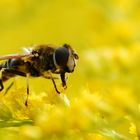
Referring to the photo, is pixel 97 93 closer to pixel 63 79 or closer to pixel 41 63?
pixel 63 79

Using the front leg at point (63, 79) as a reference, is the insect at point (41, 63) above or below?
above

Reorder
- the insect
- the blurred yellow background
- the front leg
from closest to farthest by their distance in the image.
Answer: the blurred yellow background
the front leg
the insect

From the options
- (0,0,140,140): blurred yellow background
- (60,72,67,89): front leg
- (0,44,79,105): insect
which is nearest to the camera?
(0,0,140,140): blurred yellow background

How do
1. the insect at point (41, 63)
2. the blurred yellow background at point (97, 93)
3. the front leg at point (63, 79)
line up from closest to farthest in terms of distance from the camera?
1. the blurred yellow background at point (97, 93)
2. the front leg at point (63, 79)
3. the insect at point (41, 63)

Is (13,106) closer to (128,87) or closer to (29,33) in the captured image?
(128,87)

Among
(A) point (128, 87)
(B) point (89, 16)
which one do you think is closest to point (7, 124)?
(A) point (128, 87)

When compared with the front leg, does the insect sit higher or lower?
higher

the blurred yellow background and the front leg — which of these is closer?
the blurred yellow background

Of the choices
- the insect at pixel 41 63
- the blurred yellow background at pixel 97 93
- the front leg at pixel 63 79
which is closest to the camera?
the blurred yellow background at pixel 97 93

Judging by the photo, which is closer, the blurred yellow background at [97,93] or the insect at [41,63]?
the blurred yellow background at [97,93]
